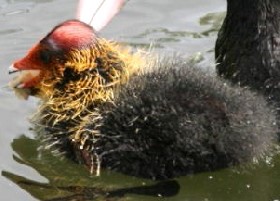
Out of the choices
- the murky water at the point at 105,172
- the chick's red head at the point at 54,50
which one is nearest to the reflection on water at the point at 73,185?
the murky water at the point at 105,172

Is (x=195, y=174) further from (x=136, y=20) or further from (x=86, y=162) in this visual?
(x=136, y=20)

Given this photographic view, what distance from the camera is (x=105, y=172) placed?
485 cm

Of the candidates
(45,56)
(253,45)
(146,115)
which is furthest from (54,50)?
(253,45)

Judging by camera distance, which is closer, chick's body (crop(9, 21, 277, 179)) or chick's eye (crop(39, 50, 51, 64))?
chick's body (crop(9, 21, 277, 179))

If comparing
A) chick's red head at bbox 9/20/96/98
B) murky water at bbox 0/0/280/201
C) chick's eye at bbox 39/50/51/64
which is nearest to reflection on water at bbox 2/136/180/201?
murky water at bbox 0/0/280/201

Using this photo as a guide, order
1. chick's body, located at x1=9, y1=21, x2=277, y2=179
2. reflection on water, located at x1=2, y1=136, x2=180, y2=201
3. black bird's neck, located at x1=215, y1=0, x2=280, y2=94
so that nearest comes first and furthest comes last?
chick's body, located at x1=9, y1=21, x2=277, y2=179, reflection on water, located at x1=2, y1=136, x2=180, y2=201, black bird's neck, located at x1=215, y1=0, x2=280, y2=94

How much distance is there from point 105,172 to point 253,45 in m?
0.98

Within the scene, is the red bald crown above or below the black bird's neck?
above

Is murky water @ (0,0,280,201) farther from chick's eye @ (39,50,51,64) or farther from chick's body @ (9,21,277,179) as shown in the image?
chick's eye @ (39,50,51,64)

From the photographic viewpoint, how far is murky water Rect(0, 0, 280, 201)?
191 inches

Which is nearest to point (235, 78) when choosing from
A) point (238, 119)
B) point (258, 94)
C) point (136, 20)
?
point (258, 94)

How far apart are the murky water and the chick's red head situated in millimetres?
381

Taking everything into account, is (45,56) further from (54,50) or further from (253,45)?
(253,45)

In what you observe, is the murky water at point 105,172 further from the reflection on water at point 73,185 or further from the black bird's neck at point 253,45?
the black bird's neck at point 253,45
